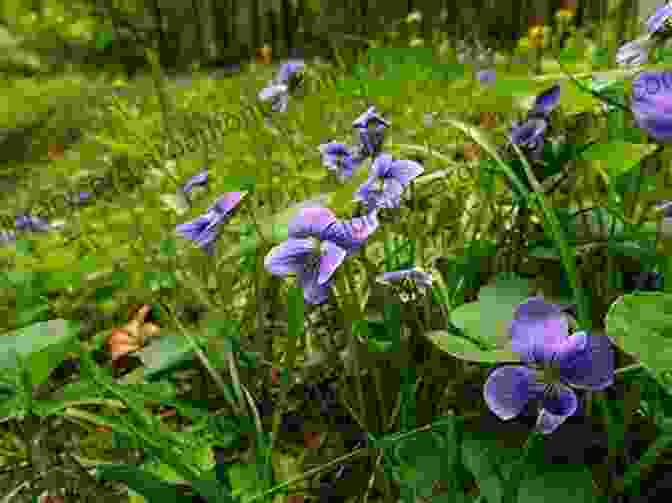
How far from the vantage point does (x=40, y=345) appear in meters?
0.66

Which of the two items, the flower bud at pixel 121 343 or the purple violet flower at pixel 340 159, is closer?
the purple violet flower at pixel 340 159

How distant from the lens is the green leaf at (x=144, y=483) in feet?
1.85

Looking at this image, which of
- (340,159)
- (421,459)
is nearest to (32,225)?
(340,159)

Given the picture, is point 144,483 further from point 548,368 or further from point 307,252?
point 548,368

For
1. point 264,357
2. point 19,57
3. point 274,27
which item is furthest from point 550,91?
point 19,57

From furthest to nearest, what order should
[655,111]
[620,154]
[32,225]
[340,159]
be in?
[32,225] < [340,159] < [620,154] < [655,111]

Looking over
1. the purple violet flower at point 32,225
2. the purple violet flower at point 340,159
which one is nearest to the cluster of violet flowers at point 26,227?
the purple violet flower at point 32,225

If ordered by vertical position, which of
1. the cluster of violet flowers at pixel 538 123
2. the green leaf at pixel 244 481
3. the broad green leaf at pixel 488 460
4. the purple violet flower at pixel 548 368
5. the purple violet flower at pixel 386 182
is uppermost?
the cluster of violet flowers at pixel 538 123

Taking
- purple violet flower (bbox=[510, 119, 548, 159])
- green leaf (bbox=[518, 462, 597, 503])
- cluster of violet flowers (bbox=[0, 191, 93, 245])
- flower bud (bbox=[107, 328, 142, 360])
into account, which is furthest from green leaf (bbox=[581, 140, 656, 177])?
cluster of violet flowers (bbox=[0, 191, 93, 245])

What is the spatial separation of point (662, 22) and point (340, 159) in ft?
1.15

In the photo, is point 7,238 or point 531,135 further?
point 7,238

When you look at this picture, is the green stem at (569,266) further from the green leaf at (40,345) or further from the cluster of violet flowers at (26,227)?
the cluster of violet flowers at (26,227)

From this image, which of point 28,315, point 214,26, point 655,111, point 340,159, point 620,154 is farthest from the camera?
point 214,26

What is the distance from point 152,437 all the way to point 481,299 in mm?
332
